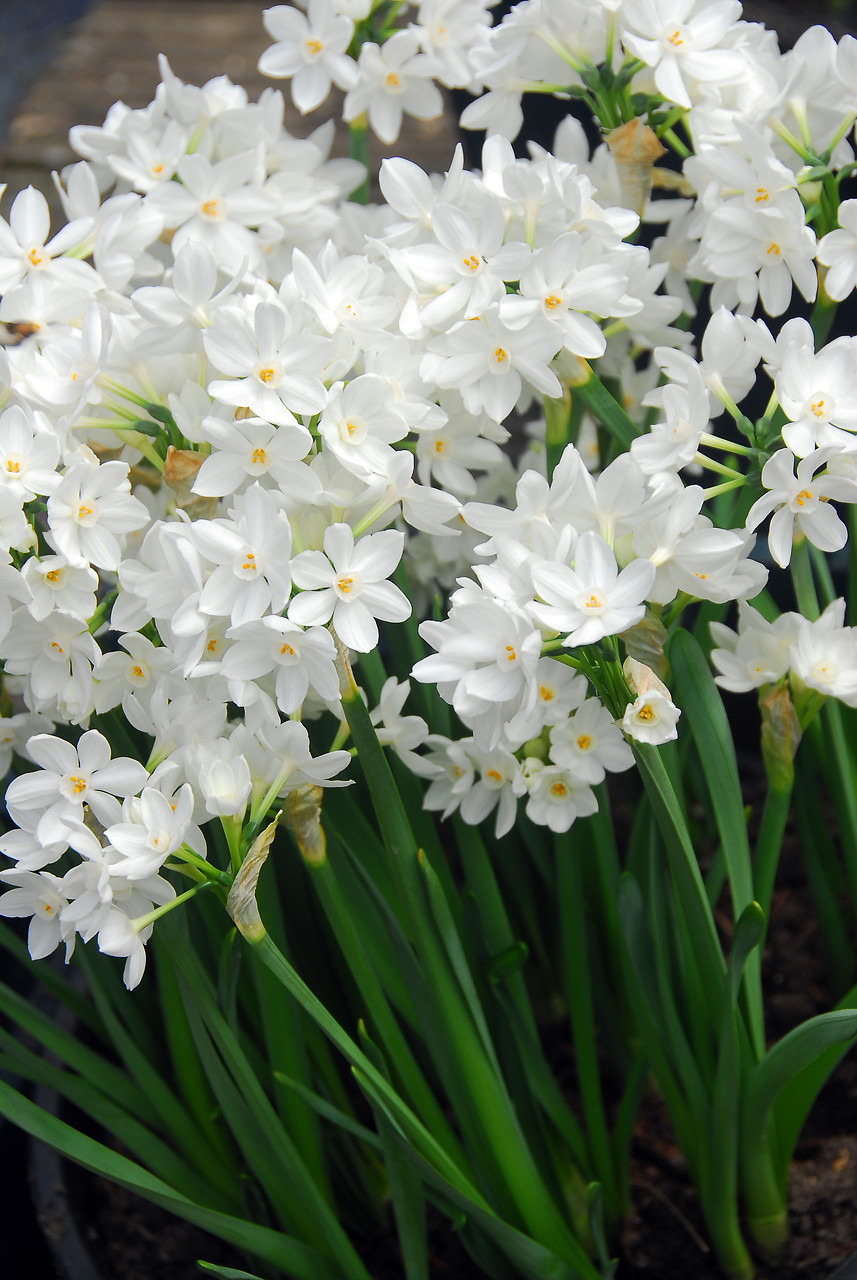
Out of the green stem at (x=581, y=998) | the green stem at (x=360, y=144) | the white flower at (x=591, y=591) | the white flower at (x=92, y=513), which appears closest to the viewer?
the white flower at (x=591, y=591)

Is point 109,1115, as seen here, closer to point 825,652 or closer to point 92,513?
point 92,513

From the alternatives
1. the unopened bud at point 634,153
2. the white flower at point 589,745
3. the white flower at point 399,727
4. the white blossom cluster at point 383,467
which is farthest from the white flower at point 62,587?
the unopened bud at point 634,153

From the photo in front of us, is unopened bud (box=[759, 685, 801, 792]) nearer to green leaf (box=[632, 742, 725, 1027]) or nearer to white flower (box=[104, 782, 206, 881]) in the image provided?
green leaf (box=[632, 742, 725, 1027])

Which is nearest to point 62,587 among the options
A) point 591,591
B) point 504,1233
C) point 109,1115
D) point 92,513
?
point 92,513

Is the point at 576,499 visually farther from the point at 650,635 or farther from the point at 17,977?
the point at 17,977

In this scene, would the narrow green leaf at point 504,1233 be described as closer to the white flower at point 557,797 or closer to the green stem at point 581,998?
the green stem at point 581,998

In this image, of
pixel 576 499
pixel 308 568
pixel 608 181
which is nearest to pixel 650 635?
pixel 576 499
